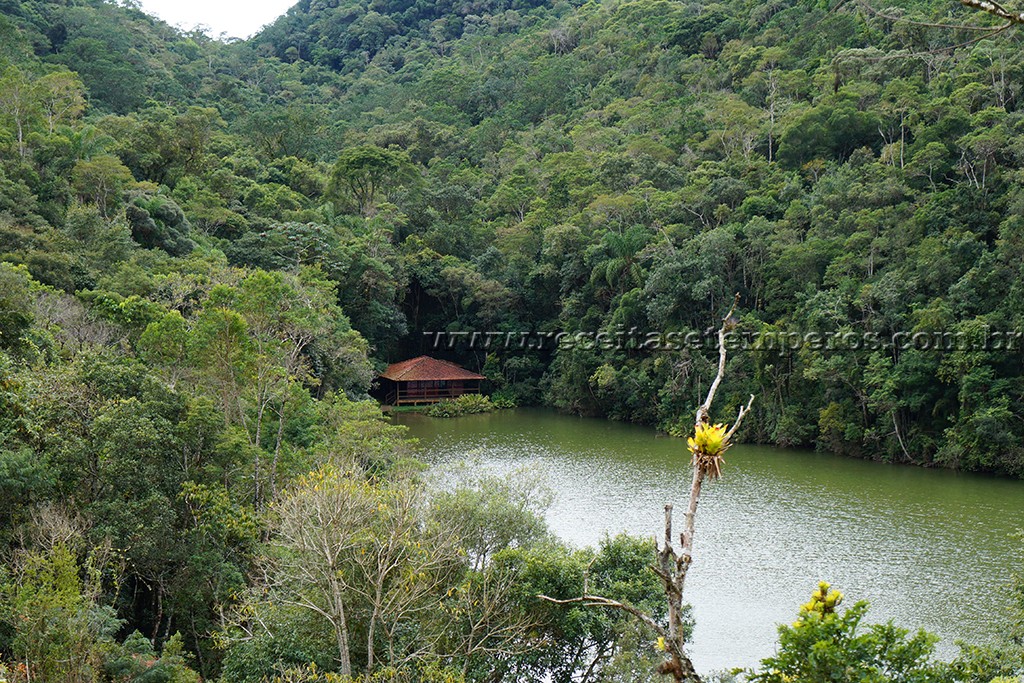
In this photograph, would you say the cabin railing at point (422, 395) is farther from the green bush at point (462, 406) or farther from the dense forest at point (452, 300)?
the dense forest at point (452, 300)

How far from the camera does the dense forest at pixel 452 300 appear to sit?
834cm

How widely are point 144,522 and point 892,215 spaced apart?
19169mm

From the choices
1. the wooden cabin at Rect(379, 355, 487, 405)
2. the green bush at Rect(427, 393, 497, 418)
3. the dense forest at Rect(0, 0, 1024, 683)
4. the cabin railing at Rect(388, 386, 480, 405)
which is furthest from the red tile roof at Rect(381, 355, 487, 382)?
the dense forest at Rect(0, 0, 1024, 683)

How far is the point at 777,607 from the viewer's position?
1151 cm

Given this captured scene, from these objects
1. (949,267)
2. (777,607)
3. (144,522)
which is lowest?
(777,607)

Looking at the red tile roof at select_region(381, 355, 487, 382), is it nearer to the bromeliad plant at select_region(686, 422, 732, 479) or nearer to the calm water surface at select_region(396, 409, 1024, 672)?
the calm water surface at select_region(396, 409, 1024, 672)

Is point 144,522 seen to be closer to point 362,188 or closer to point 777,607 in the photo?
point 777,607

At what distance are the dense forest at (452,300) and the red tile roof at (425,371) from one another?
1078mm

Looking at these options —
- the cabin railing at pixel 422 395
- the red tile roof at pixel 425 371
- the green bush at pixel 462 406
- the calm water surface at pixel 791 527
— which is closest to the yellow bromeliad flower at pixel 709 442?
the calm water surface at pixel 791 527

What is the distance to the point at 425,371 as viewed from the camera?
30234mm

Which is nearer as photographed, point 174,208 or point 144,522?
point 144,522

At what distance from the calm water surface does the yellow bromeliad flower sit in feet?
23.7

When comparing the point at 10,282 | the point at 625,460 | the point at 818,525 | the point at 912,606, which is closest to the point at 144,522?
the point at 10,282

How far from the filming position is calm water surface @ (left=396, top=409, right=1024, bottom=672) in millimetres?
11141
